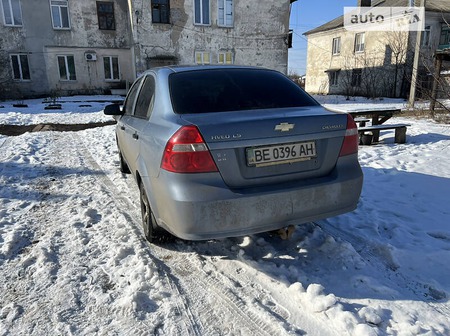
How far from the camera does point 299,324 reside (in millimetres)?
2051

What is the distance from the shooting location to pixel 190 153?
2.23 metres

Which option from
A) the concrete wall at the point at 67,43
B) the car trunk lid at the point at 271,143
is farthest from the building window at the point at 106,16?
the car trunk lid at the point at 271,143

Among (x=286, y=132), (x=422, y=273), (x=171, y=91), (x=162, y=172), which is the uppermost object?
(x=171, y=91)

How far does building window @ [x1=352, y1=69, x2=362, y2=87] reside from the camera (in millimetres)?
29373

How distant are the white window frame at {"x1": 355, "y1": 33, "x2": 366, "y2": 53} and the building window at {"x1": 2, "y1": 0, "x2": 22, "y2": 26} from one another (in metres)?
26.8

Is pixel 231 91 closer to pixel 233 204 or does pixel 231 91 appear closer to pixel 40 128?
pixel 233 204

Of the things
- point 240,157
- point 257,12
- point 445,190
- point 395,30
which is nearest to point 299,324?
point 240,157

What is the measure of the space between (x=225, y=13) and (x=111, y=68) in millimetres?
8986

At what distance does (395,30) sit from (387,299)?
29464 millimetres

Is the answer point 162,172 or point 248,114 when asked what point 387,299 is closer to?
point 248,114

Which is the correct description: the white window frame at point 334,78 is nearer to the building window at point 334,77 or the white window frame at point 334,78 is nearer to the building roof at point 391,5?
the building window at point 334,77

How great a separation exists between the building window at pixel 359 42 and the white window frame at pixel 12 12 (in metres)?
26.8

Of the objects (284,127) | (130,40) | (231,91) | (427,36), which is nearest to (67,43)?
(130,40)

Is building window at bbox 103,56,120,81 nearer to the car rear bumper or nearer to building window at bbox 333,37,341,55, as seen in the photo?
building window at bbox 333,37,341,55
